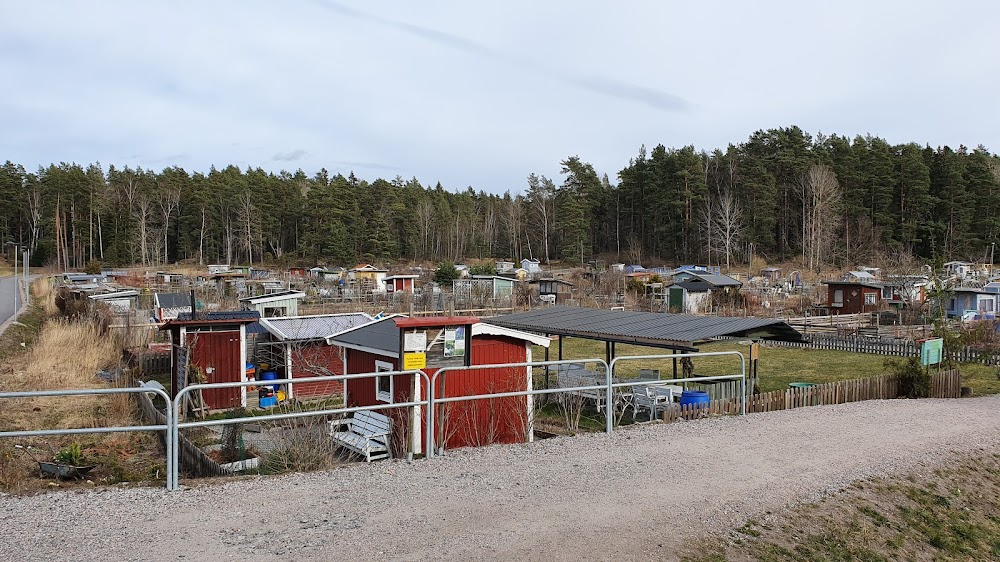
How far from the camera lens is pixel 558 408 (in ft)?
52.7

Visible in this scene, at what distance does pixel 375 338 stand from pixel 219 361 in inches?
292

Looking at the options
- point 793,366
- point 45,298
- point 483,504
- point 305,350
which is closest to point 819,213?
point 793,366

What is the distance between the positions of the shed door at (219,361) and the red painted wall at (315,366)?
5.10 ft

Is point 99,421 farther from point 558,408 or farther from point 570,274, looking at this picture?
point 570,274

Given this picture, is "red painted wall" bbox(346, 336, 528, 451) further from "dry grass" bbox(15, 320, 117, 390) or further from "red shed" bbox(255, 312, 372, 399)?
"dry grass" bbox(15, 320, 117, 390)

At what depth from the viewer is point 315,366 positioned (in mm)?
20219

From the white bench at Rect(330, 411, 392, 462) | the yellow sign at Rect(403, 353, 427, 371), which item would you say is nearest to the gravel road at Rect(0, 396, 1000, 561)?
the yellow sign at Rect(403, 353, 427, 371)

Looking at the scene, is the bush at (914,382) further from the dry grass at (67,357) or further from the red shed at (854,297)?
the red shed at (854,297)

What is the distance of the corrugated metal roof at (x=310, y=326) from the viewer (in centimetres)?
2027

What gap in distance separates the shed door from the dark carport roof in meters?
7.52

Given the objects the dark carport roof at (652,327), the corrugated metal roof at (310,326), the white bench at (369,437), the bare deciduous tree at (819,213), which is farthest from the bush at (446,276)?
the white bench at (369,437)

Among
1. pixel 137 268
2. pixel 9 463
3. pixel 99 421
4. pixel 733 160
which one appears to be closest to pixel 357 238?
pixel 137 268

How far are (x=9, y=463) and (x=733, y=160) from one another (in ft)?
269

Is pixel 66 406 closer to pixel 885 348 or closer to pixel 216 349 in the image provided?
pixel 216 349
